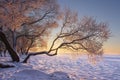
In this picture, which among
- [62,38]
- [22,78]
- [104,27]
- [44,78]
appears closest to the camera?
[22,78]

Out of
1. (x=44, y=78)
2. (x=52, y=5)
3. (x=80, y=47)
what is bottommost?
(x=44, y=78)

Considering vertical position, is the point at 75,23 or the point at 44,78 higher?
the point at 75,23

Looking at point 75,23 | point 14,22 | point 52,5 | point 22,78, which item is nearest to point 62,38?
point 75,23

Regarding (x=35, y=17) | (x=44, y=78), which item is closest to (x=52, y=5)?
(x=35, y=17)

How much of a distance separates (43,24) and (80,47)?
6063 millimetres

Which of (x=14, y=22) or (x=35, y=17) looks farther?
(x=35, y=17)

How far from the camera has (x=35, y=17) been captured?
30719 mm

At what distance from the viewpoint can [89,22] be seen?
1113 inches

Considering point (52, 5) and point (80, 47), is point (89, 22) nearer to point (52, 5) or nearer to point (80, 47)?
point (80, 47)

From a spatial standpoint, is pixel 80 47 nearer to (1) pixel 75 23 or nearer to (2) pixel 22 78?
(1) pixel 75 23

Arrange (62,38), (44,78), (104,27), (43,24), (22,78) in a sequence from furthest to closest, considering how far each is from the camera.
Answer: (43,24) < (62,38) < (104,27) < (44,78) < (22,78)

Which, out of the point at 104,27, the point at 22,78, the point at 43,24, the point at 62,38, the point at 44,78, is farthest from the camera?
the point at 43,24

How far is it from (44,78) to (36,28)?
14.4 meters

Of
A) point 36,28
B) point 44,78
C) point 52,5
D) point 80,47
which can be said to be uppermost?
point 52,5
